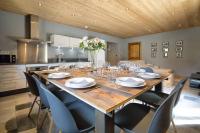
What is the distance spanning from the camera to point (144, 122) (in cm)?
116

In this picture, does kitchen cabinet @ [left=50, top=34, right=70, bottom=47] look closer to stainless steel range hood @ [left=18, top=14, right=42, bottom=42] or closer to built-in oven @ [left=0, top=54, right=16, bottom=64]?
stainless steel range hood @ [left=18, top=14, right=42, bottom=42]

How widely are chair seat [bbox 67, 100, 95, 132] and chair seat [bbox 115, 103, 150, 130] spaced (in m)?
0.25

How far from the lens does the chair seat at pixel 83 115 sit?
3.61ft

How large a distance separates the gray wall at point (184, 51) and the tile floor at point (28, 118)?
403cm

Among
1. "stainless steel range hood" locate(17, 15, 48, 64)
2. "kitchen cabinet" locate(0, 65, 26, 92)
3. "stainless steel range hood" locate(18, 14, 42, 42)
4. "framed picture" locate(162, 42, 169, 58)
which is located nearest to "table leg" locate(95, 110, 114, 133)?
"kitchen cabinet" locate(0, 65, 26, 92)

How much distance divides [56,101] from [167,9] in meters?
4.25

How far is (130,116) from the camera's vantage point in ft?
4.06

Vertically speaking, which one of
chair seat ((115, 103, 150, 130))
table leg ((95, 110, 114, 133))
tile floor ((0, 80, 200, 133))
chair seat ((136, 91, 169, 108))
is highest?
table leg ((95, 110, 114, 133))

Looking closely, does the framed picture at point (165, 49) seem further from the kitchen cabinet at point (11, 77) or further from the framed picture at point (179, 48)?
the kitchen cabinet at point (11, 77)

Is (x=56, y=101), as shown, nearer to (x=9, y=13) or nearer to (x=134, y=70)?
(x=134, y=70)

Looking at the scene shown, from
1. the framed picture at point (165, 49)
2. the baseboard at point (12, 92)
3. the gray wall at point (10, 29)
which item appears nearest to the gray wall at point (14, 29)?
the gray wall at point (10, 29)

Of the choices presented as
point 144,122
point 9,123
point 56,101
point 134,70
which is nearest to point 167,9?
point 134,70

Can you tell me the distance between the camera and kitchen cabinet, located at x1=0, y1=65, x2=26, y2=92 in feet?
10.8

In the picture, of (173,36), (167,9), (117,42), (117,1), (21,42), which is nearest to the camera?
(117,1)
